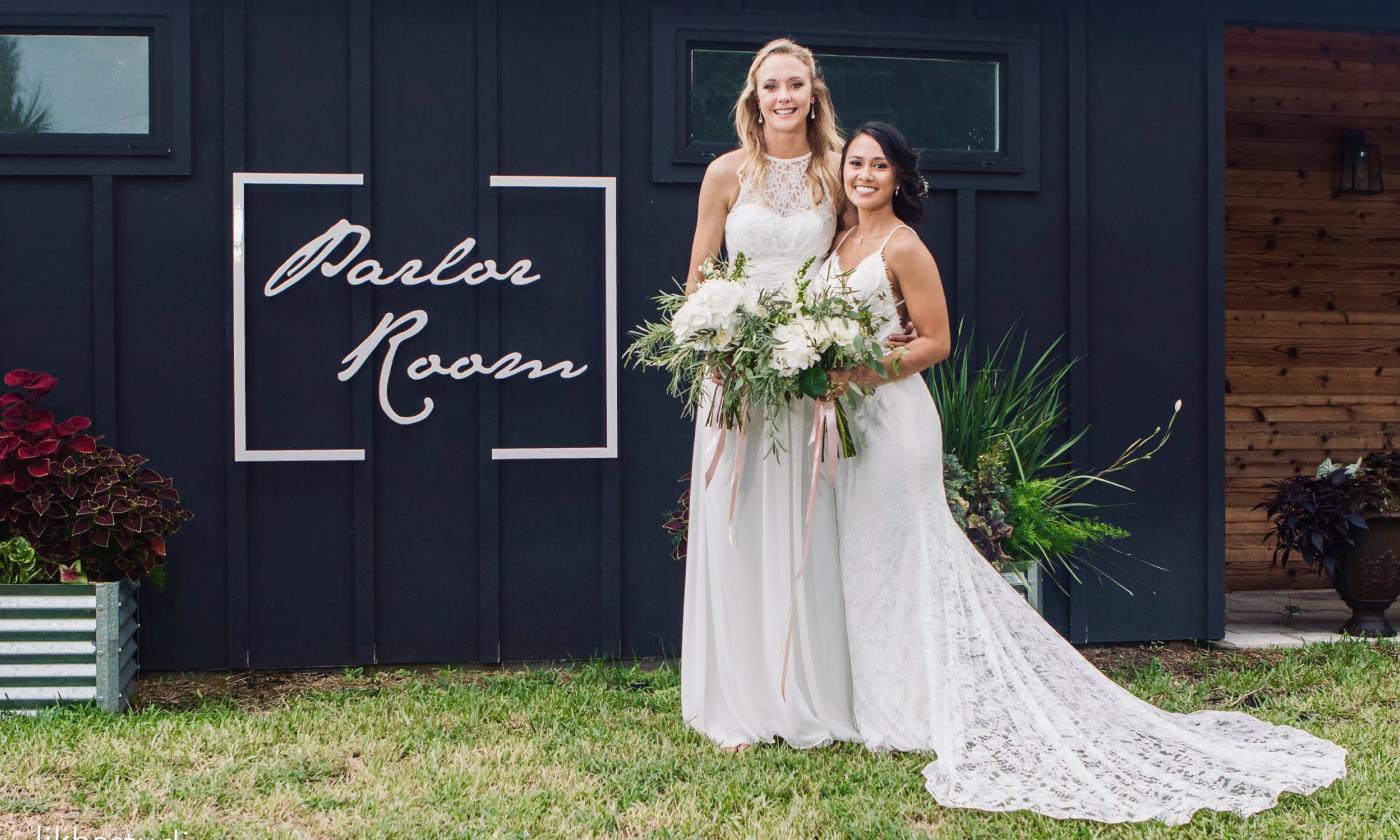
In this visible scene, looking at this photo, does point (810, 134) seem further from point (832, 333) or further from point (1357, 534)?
point (1357, 534)

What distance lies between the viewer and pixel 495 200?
465 centimetres

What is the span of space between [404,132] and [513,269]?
683 millimetres

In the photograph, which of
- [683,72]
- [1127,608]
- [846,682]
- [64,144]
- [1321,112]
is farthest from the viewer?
[1321,112]

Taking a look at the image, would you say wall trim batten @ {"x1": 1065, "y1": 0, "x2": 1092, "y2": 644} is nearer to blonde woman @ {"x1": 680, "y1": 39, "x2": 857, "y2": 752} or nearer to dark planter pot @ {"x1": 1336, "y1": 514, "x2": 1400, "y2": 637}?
dark planter pot @ {"x1": 1336, "y1": 514, "x2": 1400, "y2": 637}

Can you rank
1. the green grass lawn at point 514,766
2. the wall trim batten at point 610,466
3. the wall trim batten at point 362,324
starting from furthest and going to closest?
1. the wall trim batten at point 610,466
2. the wall trim batten at point 362,324
3. the green grass lawn at point 514,766

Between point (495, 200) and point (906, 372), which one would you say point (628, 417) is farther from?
point (906, 372)

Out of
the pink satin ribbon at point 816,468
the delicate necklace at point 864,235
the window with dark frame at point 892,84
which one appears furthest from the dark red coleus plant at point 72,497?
the delicate necklace at point 864,235

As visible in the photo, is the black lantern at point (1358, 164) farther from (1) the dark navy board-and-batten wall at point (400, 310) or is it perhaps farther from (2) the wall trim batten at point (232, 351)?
(2) the wall trim batten at point (232, 351)

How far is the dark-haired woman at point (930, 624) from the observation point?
3.12 metres

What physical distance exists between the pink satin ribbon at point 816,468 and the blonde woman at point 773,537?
0.04 feet

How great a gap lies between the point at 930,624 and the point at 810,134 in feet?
4.92

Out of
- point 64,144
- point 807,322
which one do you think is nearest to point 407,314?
point 64,144

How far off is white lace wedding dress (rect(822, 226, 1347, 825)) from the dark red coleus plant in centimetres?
233

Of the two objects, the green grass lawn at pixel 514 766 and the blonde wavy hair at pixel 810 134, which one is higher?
the blonde wavy hair at pixel 810 134
